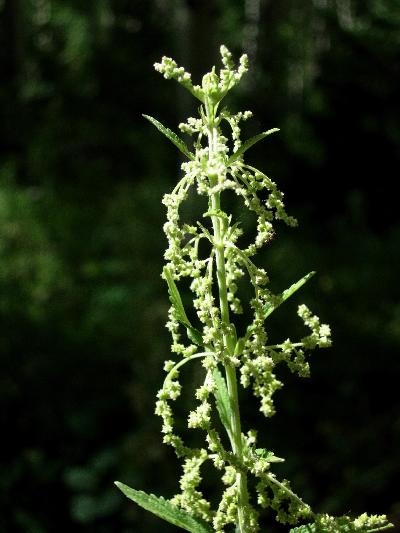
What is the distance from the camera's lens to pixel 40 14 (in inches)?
811

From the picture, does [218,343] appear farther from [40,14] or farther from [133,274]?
[40,14]

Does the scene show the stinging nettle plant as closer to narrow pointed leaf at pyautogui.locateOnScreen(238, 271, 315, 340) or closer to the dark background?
narrow pointed leaf at pyautogui.locateOnScreen(238, 271, 315, 340)

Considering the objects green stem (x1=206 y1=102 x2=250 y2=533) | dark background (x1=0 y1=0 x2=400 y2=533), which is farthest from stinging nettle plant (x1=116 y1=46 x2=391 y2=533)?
dark background (x1=0 y1=0 x2=400 y2=533)

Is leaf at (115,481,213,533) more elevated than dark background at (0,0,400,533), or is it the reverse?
dark background at (0,0,400,533)

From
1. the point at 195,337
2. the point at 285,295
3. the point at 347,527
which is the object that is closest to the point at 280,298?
the point at 285,295

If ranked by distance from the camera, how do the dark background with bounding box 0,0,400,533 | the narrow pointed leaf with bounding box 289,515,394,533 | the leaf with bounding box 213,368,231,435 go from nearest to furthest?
the narrow pointed leaf with bounding box 289,515,394,533, the leaf with bounding box 213,368,231,435, the dark background with bounding box 0,0,400,533

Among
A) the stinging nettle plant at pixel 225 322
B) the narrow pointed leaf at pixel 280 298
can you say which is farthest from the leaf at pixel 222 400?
the narrow pointed leaf at pixel 280 298

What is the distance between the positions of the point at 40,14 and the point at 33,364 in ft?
57.3

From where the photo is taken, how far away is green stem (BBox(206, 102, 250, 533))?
1148mm

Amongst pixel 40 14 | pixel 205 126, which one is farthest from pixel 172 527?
pixel 40 14

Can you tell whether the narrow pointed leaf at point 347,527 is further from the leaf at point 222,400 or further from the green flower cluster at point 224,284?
the leaf at point 222,400

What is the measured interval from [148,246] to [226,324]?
6.76 metres

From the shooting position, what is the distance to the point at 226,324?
116 cm

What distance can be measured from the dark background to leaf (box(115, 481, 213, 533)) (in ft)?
10.2
